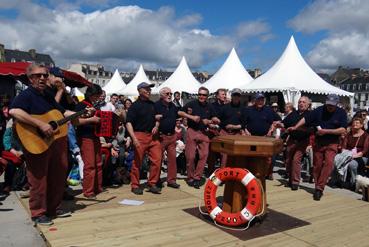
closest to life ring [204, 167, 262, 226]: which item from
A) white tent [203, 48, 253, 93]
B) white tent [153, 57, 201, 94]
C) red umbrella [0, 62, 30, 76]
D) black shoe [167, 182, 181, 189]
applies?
black shoe [167, 182, 181, 189]

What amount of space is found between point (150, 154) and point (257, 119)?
8.19 feet

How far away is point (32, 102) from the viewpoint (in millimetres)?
4457

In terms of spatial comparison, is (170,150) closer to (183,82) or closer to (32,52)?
(183,82)

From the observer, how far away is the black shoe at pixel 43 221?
4562 mm

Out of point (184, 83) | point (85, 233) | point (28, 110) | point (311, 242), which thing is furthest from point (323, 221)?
point (184, 83)

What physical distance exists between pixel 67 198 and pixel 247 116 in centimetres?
400

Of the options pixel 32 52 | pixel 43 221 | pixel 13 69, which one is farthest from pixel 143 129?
pixel 32 52

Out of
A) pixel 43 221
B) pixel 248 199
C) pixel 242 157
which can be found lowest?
pixel 43 221

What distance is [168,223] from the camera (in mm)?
4863

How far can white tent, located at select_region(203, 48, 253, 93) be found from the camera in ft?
65.2

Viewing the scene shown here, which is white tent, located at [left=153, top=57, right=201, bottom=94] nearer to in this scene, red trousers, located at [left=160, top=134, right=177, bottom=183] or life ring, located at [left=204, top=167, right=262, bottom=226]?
red trousers, located at [left=160, top=134, right=177, bottom=183]

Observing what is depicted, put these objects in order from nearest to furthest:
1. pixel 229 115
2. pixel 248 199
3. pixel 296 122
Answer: pixel 248 199 → pixel 296 122 → pixel 229 115

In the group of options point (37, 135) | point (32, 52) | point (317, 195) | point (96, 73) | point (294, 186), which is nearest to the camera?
point (37, 135)

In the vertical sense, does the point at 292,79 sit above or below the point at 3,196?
above
